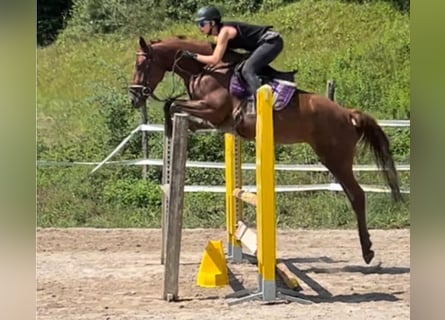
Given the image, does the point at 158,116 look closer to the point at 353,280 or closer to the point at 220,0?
the point at 220,0

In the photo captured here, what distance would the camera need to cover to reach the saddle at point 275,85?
3031 millimetres

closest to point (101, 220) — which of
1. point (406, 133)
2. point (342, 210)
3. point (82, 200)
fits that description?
point (82, 200)

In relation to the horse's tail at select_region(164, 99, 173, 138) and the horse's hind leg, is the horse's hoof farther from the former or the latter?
the horse's tail at select_region(164, 99, 173, 138)

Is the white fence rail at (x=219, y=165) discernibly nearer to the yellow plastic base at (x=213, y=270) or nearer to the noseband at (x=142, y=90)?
the noseband at (x=142, y=90)

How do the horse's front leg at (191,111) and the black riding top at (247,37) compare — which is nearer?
the black riding top at (247,37)

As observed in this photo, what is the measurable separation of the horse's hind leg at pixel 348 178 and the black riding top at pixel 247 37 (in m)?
0.49

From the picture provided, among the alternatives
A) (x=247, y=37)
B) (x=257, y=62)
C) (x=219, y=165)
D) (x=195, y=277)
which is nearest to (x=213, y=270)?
(x=195, y=277)

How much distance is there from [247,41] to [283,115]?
1.03 ft

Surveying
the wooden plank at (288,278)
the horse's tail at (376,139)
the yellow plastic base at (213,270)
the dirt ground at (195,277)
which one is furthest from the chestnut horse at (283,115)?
the yellow plastic base at (213,270)

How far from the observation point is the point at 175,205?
8.74ft

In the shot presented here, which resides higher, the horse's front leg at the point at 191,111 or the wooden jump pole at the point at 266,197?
the horse's front leg at the point at 191,111

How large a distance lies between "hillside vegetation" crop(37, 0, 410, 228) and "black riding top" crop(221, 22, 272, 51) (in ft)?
4.43

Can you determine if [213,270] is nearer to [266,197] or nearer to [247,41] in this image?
[266,197]

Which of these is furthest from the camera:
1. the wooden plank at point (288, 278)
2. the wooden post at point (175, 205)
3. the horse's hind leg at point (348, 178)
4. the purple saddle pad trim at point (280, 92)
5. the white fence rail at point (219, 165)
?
the white fence rail at point (219, 165)
